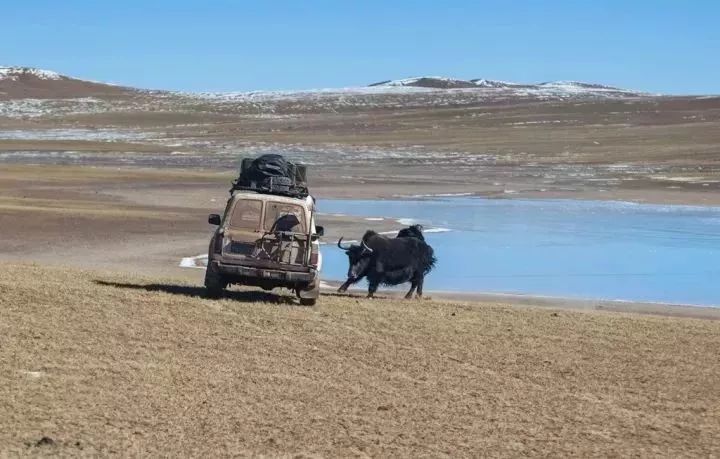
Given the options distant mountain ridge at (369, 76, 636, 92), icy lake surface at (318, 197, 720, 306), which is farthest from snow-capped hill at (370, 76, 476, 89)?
icy lake surface at (318, 197, 720, 306)

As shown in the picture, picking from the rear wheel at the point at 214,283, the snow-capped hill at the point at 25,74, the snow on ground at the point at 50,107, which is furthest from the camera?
the snow-capped hill at the point at 25,74

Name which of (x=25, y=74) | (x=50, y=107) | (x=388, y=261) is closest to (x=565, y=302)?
(x=388, y=261)

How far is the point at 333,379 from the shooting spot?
11336 mm

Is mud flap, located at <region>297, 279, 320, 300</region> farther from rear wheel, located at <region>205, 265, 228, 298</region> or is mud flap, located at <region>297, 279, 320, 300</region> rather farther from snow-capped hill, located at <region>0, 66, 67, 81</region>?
snow-capped hill, located at <region>0, 66, 67, 81</region>

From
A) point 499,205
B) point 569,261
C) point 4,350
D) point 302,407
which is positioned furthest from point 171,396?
point 499,205

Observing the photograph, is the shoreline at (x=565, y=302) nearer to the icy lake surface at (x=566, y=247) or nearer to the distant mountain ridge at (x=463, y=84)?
the icy lake surface at (x=566, y=247)

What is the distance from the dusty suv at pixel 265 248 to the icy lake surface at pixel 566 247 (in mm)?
5677

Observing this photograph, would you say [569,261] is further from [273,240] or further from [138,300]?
[138,300]

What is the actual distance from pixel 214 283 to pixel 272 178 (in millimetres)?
2074

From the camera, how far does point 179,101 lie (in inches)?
5910

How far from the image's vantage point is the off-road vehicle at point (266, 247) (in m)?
15.6

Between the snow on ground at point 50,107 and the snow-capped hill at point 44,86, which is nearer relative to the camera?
the snow on ground at point 50,107

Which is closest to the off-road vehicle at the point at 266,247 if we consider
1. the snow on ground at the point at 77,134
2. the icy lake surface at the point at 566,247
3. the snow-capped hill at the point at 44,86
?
the icy lake surface at the point at 566,247

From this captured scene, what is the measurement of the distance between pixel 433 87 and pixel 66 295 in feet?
536
